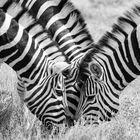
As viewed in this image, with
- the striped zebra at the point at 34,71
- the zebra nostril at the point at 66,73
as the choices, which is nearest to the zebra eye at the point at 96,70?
the zebra nostril at the point at 66,73

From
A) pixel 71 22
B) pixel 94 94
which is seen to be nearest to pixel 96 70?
pixel 94 94

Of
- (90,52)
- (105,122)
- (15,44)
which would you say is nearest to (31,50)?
(15,44)

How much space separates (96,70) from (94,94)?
1.06 feet

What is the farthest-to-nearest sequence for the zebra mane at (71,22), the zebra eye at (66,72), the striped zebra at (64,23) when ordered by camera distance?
the zebra mane at (71,22), the striped zebra at (64,23), the zebra eye at (66,72)

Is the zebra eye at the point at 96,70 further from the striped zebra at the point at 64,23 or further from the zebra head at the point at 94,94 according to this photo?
the striped zebra at the point at 64,23

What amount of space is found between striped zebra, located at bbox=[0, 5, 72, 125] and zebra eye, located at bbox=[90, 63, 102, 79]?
1.85 feet

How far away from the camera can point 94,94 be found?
7.36 metres

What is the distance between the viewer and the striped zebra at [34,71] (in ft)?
22.7

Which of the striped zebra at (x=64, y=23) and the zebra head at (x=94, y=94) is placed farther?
the striped zebra at (x=64, y=23)

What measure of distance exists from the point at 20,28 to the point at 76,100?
122 centimetres

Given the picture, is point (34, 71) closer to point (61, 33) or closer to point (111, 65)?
point (111, 65)

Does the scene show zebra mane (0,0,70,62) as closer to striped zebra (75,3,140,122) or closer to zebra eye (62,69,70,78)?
zebra eye (62,69,70,78)

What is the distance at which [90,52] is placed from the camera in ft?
24.9

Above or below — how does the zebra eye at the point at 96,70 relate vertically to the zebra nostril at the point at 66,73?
below
